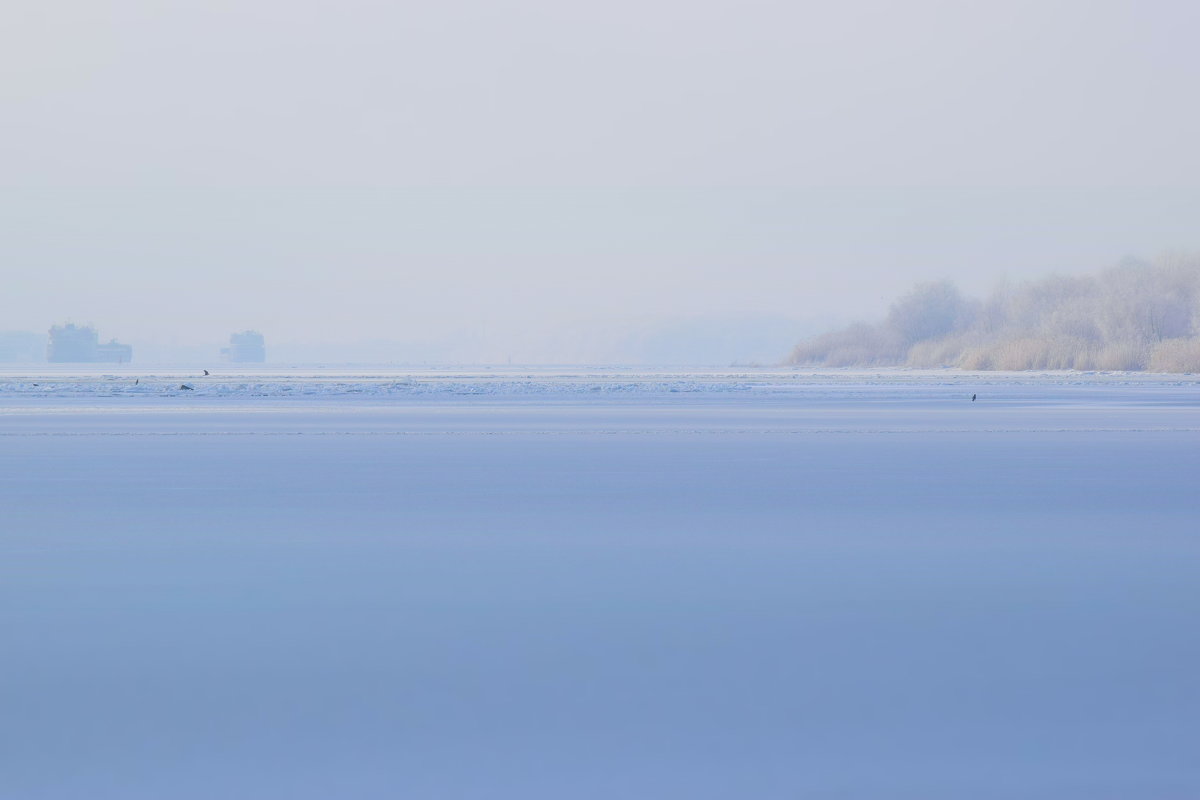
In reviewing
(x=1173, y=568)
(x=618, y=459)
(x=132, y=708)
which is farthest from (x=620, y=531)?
(x=618, y=459)

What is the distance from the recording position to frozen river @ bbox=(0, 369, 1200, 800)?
2.60m

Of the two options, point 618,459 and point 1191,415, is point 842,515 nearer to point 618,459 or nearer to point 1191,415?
point 618,459

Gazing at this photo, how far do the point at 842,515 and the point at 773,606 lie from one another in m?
2.46

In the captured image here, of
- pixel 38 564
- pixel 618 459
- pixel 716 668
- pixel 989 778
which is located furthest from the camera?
pixel 618 459

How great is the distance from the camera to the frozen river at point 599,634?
2.60 meters

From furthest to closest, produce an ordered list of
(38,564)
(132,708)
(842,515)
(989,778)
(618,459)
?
(618,459), (842,515), (38,564), (132,708), (989,778)

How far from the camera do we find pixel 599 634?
12.1 ft

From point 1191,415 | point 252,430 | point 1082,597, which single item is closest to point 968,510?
point 1082,597

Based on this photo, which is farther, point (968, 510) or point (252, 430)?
point (252, 430)

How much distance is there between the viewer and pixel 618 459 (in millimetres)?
10023

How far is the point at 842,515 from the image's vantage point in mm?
6473

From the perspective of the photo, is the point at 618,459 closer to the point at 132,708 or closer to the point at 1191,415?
the point at 132,708

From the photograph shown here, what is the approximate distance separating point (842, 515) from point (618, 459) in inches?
146

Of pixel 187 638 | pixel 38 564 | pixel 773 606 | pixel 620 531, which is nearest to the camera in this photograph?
pixel 187 638
